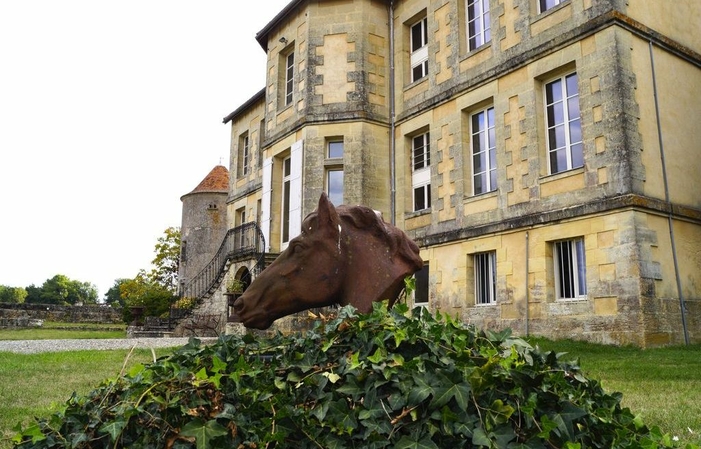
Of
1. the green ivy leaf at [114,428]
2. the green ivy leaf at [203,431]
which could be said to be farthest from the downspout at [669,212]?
the green ivy leaf at [114,428]

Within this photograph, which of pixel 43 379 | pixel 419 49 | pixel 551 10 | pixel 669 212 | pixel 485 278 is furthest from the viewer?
pixel 419 49

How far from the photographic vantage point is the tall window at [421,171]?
55.2 feet

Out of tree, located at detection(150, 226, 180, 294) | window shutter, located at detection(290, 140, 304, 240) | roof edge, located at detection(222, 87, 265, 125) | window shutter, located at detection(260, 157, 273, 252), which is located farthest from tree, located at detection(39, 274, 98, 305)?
window shutter, located at detection(290, 140, 304, 240)

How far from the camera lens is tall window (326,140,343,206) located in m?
17.6

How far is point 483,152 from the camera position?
15.0 metres

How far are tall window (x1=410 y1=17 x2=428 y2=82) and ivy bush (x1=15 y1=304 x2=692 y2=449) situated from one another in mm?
16363

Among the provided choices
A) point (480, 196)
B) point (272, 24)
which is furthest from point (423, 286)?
point (272, 24)

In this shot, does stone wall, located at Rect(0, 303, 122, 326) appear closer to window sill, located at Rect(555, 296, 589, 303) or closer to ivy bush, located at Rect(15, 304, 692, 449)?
window sill, located at Rect(555, 296, 589, 303)

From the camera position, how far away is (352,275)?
3.56 meters

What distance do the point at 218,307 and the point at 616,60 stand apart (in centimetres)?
1476

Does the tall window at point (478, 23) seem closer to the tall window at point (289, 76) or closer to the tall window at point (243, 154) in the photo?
the tall window at point (289, 76)

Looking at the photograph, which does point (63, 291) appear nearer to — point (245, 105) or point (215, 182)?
point (215, 182)

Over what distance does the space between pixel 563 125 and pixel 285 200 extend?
9980 millimetres

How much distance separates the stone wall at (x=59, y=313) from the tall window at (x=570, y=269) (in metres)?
26.5
